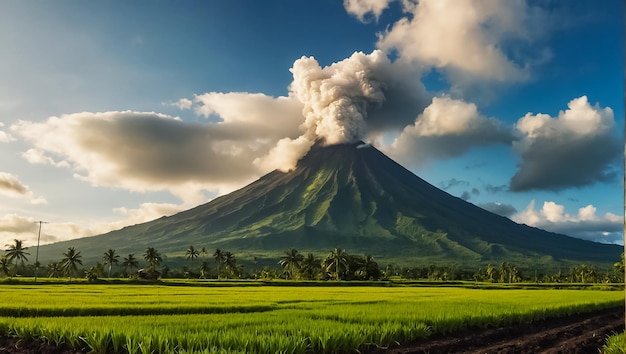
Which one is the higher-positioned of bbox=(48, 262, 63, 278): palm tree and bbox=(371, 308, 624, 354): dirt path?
Result: bbox=(371, 308, 624, 354): dirt path

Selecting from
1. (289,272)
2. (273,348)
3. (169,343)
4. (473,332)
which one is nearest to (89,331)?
(169,343)

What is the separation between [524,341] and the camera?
1731 centimetres

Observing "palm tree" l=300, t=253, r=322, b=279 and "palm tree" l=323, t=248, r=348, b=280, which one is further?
"palm tree" l=300, t=253, r=322, b=279

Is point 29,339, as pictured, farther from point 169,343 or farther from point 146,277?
point 146,277

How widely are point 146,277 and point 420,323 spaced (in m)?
71.1

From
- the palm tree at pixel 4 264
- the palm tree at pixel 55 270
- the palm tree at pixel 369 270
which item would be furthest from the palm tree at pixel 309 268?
the palm tree at pixel 4 264

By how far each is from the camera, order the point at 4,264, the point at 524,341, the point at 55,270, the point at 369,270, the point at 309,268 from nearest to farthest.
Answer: the point at 524,341 → the point at 4,264 → the point at 369,270 → the point at 55,270 → the point at 309,268

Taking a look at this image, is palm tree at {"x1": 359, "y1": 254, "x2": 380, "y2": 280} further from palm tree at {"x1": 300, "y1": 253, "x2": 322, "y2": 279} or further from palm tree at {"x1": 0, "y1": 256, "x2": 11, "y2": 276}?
palm tree at {"x1": 0, "y1": 256, "x2": 11, "y2": 276}

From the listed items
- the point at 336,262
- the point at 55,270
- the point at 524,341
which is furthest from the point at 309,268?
the point at 524,341

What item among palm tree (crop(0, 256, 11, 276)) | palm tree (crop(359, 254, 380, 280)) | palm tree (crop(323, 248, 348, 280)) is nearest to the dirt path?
palm tree (crop(359, 254, 380, 280))

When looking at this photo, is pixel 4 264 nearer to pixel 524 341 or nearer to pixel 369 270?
pixel 369 270

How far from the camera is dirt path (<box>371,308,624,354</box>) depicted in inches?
573

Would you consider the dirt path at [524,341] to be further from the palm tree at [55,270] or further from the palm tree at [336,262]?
the palm tree at [55,270]

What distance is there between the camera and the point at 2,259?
96938 millimetres
